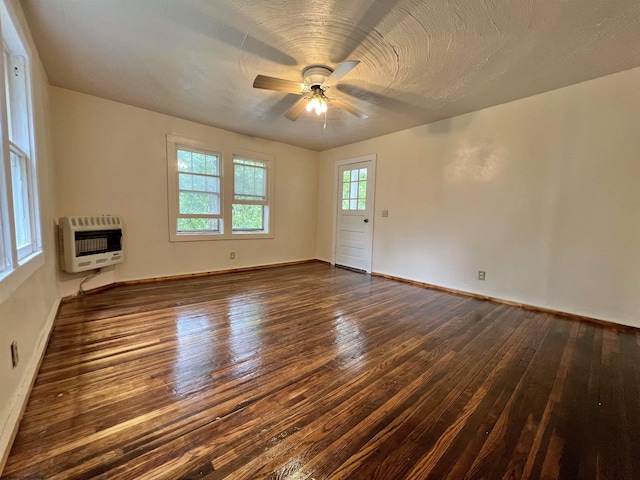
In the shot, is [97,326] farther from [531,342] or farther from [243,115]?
[531,342]

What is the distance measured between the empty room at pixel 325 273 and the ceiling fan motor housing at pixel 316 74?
2 cm

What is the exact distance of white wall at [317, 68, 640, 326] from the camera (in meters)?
2.60

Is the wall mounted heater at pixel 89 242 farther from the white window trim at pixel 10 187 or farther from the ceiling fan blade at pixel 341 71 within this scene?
the ceiling fan blade at pixel 341 71

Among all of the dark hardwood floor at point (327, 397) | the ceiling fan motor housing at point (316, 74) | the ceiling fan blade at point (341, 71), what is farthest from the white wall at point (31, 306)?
the ceiling fan blade at point (341, 71)

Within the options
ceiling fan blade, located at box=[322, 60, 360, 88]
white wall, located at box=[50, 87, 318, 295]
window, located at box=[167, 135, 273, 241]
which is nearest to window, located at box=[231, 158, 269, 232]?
window, located at box=[167, 135, 273, 241]

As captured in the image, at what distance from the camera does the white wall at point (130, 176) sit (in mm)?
3186

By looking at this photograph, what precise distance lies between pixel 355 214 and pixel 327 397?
3946 millimetres

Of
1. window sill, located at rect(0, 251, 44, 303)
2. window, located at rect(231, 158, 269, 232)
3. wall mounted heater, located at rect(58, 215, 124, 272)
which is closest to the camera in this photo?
window sill, located at rect(0, 251, 44, 303)

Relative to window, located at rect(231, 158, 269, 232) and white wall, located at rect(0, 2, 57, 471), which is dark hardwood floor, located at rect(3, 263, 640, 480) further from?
window, located at rect(231, 158, 269, 232)

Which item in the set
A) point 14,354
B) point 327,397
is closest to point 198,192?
point 14,354

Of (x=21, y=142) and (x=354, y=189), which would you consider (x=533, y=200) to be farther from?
(x=21, y=142)

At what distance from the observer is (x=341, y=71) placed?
2.15 meters

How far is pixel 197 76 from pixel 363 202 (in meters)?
3.23

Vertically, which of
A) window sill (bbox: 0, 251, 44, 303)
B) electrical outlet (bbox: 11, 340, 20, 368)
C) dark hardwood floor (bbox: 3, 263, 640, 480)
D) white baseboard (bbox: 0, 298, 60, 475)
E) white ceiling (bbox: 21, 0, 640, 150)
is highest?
white ceiling (bbox: 21, 0, 640, 150)
